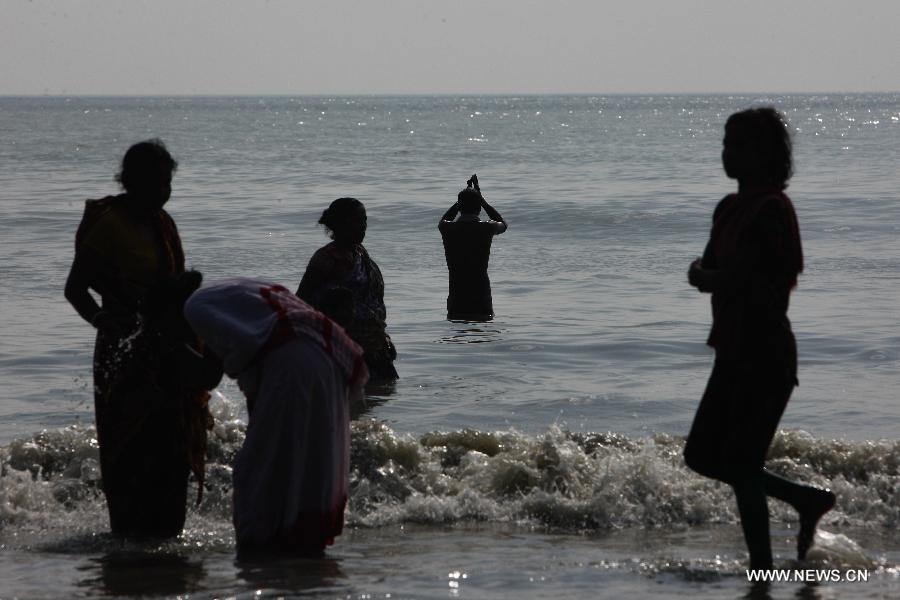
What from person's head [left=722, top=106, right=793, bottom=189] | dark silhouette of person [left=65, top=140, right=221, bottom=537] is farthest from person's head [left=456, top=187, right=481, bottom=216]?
person's head [left=722, top=106, right=793, bottom=189]

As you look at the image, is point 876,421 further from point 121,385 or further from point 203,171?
point 203,171

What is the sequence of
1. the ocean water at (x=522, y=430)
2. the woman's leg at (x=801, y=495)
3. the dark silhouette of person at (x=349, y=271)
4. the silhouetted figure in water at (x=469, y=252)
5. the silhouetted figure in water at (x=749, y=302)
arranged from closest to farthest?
the silhouetted figure in water at (x=749, y=302) → the woman's leg at (x=801, y=495) → the ocean water at (x=522, y=430) → the dark silhouette of person at (x=349, y=271) → the silhouetted figure in water at (x=469, y=252)

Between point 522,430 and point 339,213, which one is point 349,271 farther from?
point 522,430

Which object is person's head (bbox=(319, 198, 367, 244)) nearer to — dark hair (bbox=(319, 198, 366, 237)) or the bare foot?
dark hair (bbox=(319, 198, 366, 237))

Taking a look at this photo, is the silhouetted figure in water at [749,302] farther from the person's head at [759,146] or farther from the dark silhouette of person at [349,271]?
the dark silhouette of person at [349,271]

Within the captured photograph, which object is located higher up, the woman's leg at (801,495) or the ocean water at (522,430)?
the woman's leg at (801,495)

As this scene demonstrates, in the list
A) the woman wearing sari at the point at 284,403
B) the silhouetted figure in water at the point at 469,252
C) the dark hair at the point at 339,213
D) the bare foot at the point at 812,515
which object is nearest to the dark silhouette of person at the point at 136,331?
the woman wearing sari at the point at 284,403

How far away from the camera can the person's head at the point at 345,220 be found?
748 cm

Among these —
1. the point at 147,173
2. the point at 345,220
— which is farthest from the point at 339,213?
the point at 147,173

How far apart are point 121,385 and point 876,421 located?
5.30 meters

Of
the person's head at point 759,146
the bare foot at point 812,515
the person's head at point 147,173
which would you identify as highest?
the person's head at point 759,146

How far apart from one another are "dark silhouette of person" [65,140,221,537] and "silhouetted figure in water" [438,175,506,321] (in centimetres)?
690

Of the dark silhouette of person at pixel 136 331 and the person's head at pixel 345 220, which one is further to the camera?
the person's head at pixel 345 220

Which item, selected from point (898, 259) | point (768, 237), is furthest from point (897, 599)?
point (898, 259)
